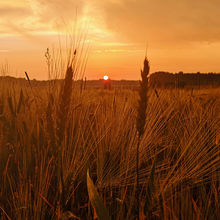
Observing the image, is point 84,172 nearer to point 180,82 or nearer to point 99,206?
point 99,206

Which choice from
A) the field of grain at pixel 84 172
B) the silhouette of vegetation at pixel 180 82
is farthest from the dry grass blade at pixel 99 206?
the silhouette of vegetation at pixel 180 82

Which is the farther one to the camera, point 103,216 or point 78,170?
point 78,170

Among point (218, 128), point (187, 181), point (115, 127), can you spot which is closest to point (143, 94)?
point (187, 181)

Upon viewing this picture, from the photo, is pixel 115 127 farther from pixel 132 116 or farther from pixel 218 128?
pixel 218 128

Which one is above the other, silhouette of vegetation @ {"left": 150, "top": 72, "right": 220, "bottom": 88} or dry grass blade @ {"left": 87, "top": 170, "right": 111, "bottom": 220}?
silhouette of vegetation @ {"left": 150, "top": 72, "right": 220, "bottom": 88}

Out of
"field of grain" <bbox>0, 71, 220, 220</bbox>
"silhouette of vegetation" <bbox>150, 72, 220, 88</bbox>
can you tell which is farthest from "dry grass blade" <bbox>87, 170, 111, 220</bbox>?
"silhouette of vegetation" <bbox>150, 72, 220, 88</bbox>

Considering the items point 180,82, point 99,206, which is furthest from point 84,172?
point 180,82

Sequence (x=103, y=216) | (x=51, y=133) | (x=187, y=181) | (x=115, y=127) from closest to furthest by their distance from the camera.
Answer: (x=103, y=216) < (x=51, y=133) < (x=187, y=181) < (x=115, y=127)

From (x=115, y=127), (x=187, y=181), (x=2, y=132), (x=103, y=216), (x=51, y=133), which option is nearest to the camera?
(x=103, y=216)

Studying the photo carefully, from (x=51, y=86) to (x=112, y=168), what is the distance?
1.26 feet

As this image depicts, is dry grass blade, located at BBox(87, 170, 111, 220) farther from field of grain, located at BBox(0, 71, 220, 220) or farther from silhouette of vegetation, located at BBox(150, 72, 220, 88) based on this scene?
silhouette of vegetation, located at BBox(150, 72, 220, 88)

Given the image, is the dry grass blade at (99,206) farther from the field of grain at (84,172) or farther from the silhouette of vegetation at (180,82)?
the silhouette of vegetation at (180,82)

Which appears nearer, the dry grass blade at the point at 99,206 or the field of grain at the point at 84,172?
the dry grass blade at the point at 99,206

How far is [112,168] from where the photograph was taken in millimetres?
938
